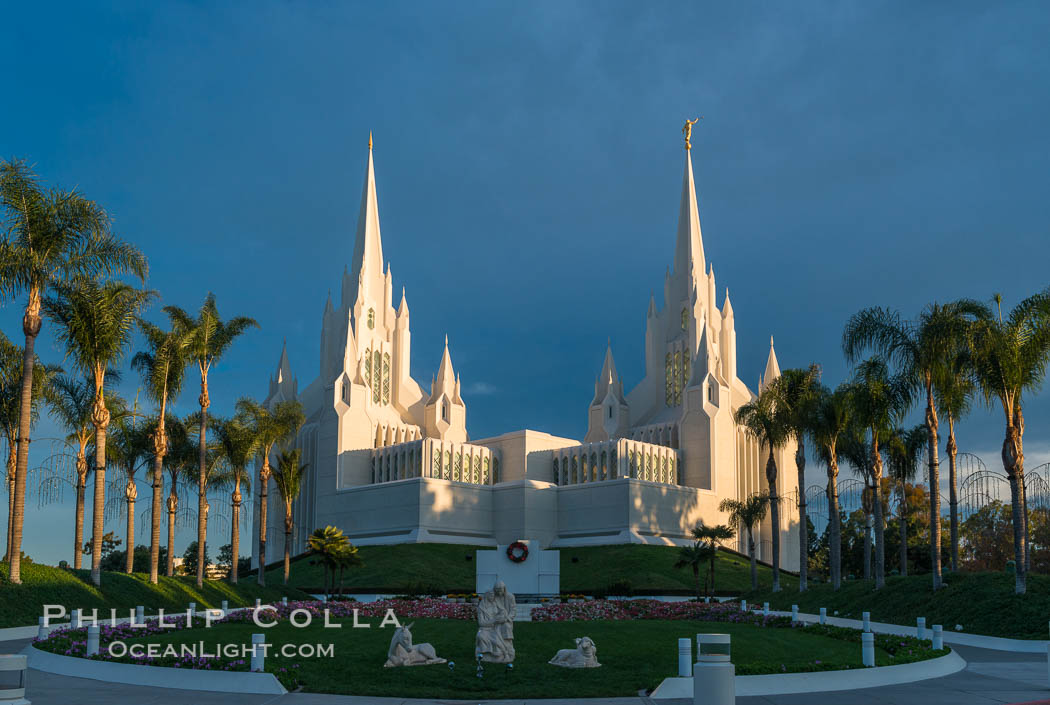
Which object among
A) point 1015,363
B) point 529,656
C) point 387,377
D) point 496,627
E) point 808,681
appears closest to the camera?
point 808,681

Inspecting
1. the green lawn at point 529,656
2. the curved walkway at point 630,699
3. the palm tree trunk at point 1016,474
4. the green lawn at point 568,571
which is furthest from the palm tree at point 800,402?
the curved walkway at point 630,699

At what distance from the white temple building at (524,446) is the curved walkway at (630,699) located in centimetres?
5106

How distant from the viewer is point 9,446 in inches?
1435

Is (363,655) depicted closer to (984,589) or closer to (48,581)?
(48,581)

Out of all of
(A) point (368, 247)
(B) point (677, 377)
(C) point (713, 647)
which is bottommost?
(C) point (713, 647)

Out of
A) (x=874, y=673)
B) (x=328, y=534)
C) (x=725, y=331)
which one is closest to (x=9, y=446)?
(x=328, y=534)

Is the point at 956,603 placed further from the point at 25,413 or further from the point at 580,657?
the point at 25,413

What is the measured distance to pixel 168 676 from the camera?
16.7 m

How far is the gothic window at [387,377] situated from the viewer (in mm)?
89688

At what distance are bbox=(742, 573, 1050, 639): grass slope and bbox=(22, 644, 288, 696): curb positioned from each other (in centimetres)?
1984

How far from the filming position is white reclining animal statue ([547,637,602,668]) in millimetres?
17500

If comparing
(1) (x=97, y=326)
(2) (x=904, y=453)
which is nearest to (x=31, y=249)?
(1) (x=97, y=326)

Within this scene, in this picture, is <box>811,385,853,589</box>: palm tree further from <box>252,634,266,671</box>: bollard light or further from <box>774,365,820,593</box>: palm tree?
<box>252,634,266,671</box>: bollard light

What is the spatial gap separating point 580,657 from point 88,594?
1910 centimetres
